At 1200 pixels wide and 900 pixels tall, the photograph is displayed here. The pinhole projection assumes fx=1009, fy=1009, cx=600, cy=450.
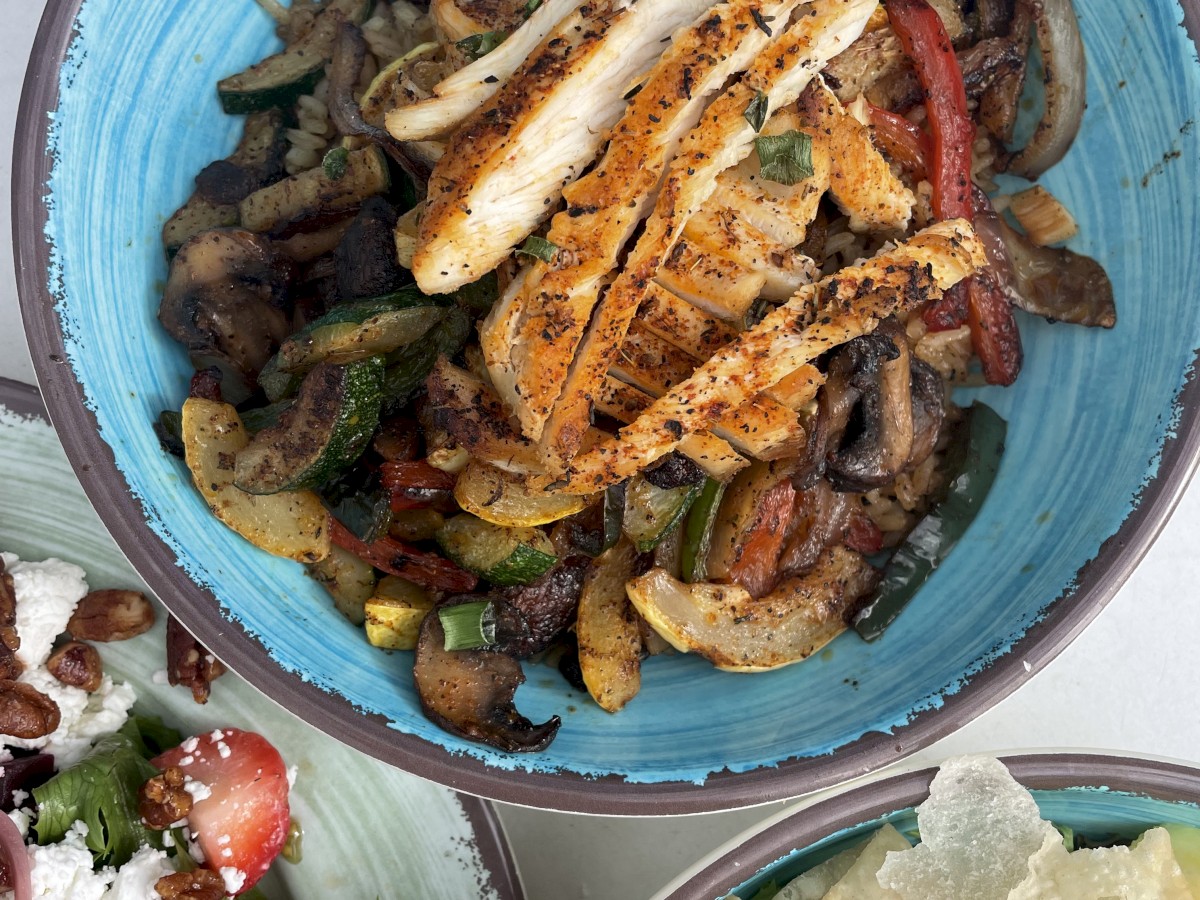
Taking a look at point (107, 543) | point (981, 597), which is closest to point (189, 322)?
point (107, 543)

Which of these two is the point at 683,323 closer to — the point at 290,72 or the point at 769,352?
the point at 769,352

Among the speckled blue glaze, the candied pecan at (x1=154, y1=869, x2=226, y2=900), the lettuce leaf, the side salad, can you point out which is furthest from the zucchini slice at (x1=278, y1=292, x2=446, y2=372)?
the speckled blue glaze

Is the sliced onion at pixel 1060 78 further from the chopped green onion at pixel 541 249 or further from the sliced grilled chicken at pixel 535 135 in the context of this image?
the chopped green onion at pixel 541 249

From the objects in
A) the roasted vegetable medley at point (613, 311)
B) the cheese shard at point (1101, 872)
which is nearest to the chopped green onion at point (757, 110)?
the roasted vegetable medley at point (613, 311)

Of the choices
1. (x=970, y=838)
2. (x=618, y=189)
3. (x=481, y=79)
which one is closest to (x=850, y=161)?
(x=618, y=189)

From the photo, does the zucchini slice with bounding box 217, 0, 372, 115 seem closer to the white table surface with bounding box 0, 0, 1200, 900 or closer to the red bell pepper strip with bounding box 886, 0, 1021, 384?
the white table surface with bounding box 0, 0, 1200, 900

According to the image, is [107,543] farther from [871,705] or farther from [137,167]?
[871,705]
